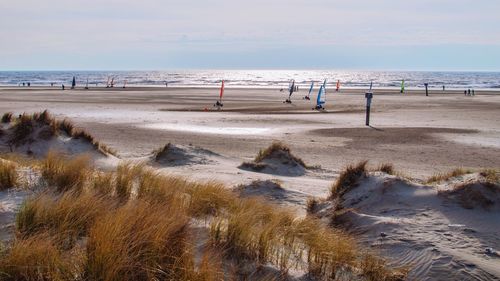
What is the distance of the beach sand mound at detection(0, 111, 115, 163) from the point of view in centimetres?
1196

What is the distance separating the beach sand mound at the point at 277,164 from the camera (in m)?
11.2

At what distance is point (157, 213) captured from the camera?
484 cm

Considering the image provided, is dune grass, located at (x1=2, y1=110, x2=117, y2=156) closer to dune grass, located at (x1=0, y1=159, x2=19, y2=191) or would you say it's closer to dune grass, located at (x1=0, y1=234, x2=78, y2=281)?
dune grass, located at (x1=0, y1=159, x2=19, y2=191)

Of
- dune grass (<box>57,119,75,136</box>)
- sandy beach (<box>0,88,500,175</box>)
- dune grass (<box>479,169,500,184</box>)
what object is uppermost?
dune grass (<box>479,169,500,184</box>)

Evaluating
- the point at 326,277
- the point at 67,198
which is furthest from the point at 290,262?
the point at 67,198

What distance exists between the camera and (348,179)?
7586 millimetres

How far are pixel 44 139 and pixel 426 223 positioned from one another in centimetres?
931

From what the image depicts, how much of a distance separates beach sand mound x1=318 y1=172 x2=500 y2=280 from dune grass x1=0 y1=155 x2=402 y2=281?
16.1 inches

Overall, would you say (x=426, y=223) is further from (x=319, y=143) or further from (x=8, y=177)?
(x=319, y=143)

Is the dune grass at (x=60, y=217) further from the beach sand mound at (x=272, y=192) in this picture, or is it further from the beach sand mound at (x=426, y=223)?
the beach sand mound at (x=272, y=192)

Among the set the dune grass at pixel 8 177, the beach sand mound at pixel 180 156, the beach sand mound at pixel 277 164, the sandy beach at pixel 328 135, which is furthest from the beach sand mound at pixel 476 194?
the beach sand mound at pixel 180 156

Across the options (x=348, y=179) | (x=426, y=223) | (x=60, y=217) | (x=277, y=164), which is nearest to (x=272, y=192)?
(x=348, y=179)

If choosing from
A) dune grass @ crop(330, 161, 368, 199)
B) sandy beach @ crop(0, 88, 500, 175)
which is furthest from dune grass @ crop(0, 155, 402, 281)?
sandy beach @ crop(0, 88, 500, 175)

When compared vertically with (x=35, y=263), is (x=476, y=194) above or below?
above
